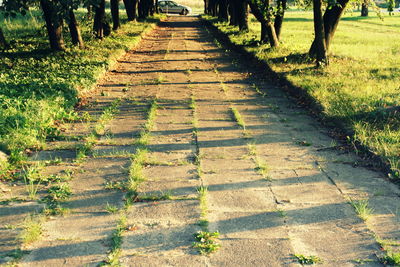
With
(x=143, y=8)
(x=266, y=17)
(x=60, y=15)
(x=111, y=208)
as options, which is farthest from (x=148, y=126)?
(x=143, y=8)

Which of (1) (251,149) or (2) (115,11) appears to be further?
(2) (115,11)

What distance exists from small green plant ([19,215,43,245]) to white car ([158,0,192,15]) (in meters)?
55.5

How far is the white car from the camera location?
188 feet

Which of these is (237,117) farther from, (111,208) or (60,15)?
(60,15)

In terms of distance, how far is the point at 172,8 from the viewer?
5812cm

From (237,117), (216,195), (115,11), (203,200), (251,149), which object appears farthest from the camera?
(115,11)

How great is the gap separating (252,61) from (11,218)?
11.6 m

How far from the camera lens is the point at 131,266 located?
3.45 meters

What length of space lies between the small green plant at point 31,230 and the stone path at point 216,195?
0.06 meters

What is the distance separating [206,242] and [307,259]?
87cm

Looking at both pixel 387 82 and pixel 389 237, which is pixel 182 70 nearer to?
pixel 387 82

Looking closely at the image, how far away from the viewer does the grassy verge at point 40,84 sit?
641cm

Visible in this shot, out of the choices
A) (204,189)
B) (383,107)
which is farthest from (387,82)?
(204,189)

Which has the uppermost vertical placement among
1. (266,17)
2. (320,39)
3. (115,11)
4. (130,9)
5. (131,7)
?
(131,7)
